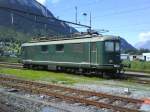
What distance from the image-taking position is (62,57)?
97.8 ft

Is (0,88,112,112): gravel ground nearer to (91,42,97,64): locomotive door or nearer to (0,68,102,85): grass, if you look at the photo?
(0,68,102,85): grass

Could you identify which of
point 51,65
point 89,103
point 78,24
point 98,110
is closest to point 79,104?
point 89,103

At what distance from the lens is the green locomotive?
25.8 metres

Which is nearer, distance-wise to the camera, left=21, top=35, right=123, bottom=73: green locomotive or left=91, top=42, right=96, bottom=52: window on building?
left=21, top=35, right=123, bottom=73: green locomotive

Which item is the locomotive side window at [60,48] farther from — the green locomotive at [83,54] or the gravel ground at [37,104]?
the gravel ground at [37,104]

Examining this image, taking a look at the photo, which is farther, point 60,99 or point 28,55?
point 28,55

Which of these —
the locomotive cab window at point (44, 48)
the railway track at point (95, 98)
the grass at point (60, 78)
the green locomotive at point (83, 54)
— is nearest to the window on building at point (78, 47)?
the green locomotive at point (83, 54)

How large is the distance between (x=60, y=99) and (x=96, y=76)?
12.0 meters

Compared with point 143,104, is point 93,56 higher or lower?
higher

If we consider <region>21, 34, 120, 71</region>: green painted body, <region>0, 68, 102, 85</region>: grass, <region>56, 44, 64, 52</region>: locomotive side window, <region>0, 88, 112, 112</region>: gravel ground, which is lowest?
<region>0, 88, 112, 112</region>: gravel ground

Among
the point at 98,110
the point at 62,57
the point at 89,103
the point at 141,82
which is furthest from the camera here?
the point at 62,57

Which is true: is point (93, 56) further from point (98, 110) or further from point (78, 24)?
point (78, 24)

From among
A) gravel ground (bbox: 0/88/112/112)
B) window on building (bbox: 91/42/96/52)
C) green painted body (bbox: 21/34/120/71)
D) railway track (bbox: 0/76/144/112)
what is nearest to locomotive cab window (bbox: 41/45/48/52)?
green painted body (bbox: 21/34/120/71)

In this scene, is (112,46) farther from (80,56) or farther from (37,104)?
(37,104)
